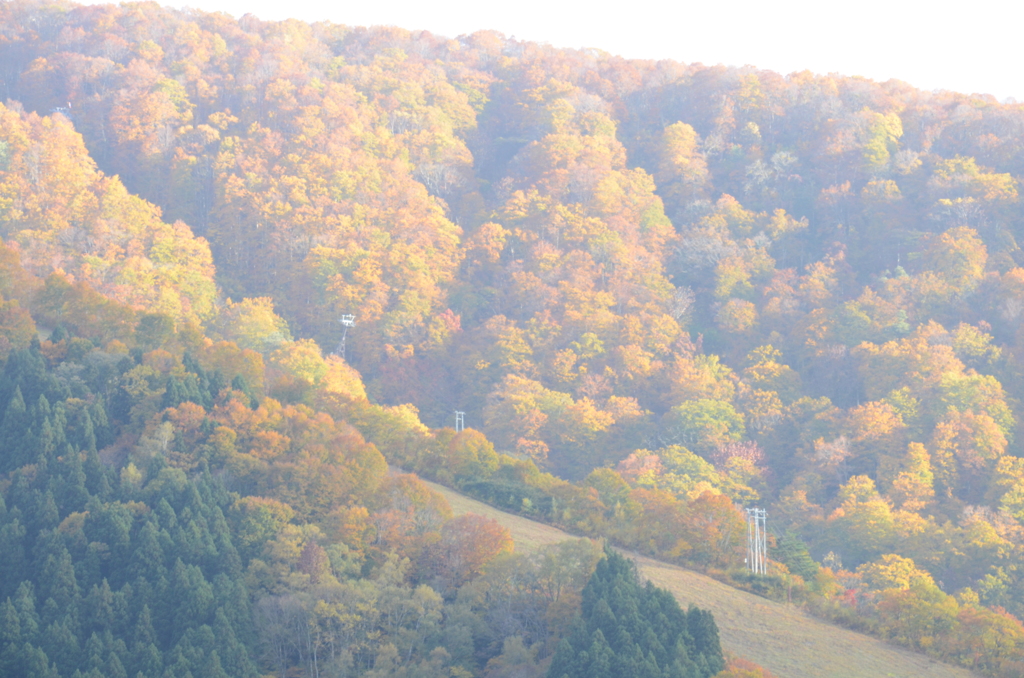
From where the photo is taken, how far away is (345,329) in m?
82.8

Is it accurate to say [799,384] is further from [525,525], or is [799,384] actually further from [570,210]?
[525,525]

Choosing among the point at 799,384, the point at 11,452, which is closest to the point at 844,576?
the point at 799,384

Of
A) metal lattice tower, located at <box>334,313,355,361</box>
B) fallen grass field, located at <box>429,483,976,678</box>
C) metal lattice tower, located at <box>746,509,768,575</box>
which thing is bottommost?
fallen grass field, located at <box>429,483,976,678</box>

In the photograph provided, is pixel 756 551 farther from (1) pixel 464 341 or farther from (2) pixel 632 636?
(1) pixel 464 341

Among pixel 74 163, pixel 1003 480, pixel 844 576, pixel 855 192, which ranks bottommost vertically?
pixel 844 576

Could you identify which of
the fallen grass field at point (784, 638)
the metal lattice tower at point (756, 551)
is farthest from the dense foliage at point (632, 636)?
the metal lattice tower at point (756, 551)

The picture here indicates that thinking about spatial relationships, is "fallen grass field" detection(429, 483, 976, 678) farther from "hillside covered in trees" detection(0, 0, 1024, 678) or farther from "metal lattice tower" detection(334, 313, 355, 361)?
"metal lattice tower" detection(334, 313, 355, 361)

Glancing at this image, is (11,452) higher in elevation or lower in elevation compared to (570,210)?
lower

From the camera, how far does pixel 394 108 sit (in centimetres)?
10375

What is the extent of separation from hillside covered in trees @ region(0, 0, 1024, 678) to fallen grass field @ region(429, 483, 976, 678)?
47.9 inches

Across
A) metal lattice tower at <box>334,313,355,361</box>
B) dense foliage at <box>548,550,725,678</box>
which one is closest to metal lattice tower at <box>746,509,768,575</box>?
dense foliage at <box>548,550,725,678</box>

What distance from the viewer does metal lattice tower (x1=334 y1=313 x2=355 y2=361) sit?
81.5m

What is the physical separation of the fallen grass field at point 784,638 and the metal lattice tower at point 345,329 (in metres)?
34.7

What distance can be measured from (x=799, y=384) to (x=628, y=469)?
49.2 feet
